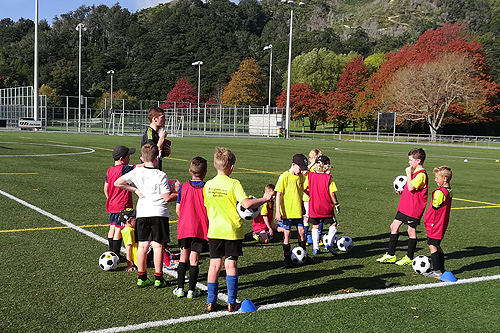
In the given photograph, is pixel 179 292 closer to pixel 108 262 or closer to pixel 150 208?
pixel 150 208

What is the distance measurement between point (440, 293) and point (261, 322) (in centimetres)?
232

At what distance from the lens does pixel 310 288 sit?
5691 mm

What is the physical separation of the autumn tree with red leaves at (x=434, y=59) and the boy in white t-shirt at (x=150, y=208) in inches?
2375

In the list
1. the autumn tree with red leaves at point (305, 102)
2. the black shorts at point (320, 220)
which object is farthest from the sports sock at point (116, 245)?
the autumn tree with red leaves at point (305, 102)

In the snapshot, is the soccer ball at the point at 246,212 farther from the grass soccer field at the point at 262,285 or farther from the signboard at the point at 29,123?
the signboard at the point at 29,123

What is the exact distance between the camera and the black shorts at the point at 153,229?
214 inches

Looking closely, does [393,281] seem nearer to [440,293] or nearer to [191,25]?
[440,293]

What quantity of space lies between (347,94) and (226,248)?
7153 centimetres

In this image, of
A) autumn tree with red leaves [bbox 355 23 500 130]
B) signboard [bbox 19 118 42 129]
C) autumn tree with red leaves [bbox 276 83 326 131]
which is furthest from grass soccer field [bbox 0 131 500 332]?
autumn tree with red leaves [bbox 276 83 326 131]

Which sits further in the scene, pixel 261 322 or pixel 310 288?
pixel 310 288

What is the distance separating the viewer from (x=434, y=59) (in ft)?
210

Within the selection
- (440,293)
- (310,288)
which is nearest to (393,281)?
(440,293)

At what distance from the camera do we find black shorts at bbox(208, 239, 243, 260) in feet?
15.8

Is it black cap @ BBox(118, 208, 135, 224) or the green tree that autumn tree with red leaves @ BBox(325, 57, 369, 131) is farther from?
black cap @ BBox(118, 208, 135, 224)
